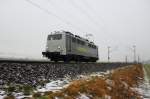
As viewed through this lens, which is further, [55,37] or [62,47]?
[55,37]

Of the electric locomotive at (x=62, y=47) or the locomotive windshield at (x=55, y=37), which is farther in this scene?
the locomotive windshield at (x=55, y=37)

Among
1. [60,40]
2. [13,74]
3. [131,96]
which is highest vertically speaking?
[60,40]

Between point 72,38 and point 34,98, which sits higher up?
point 72,38

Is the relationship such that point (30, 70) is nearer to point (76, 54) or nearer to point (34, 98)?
point (34, 98)

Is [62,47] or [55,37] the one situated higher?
[55,37]

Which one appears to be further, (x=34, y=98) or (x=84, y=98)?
(x=84, y=98)

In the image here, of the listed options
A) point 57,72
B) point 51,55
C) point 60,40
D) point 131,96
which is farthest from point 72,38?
point 131,96

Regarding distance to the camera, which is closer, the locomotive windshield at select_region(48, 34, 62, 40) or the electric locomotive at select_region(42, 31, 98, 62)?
the electric locomotive at select_region(42, 31, 98, 62)

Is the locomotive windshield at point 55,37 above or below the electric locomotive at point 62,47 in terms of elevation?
above

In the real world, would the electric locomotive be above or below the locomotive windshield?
below

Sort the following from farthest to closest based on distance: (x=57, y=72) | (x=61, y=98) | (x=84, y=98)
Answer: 1. (x=57, y=72)
2. (x=84, y=98)
3. (x=61, y=98)

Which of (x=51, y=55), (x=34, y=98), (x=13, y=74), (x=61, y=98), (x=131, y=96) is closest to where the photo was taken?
(x=34, y=98)

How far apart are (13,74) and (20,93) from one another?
2.48m

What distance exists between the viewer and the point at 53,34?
92.9 feet
